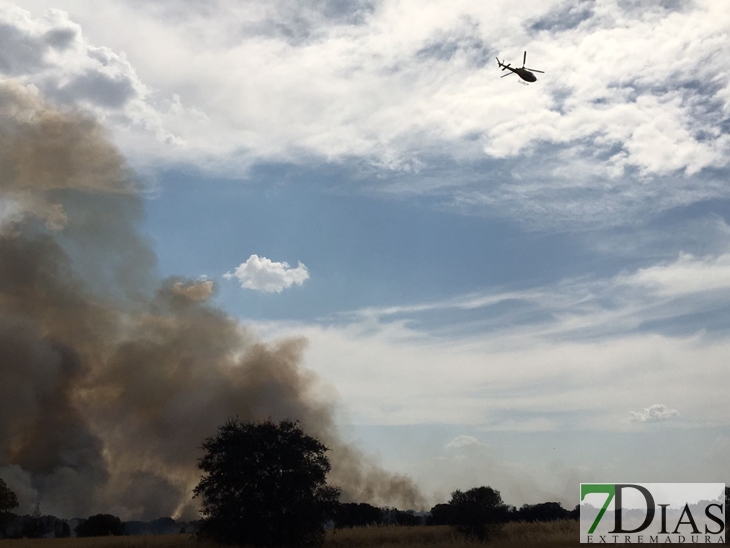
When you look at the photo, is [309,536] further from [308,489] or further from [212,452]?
[212,452]

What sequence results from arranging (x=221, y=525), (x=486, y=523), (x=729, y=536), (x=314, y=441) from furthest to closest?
(x=486, y=523) < (x=314, y=441) < (x=221, y=525) < (x=729, y=536)

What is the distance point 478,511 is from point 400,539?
36.4 ft

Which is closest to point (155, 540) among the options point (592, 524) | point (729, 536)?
point (592, 524)

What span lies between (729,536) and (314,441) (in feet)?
104

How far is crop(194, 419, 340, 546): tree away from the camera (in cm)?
5841

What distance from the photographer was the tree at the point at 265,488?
192 feet

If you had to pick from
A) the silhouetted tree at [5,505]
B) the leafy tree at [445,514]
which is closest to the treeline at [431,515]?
A: the leafy tree at [445,514]

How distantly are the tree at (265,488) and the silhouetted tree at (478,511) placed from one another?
18.7 metres

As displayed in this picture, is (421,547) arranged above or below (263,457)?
below

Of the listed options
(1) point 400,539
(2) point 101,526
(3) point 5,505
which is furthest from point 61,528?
(1) point 400,539

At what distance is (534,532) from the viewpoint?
219 ft

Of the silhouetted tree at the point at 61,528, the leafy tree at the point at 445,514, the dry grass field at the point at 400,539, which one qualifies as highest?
the leafy tree at the point at 445,514

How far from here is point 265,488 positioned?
195 feet

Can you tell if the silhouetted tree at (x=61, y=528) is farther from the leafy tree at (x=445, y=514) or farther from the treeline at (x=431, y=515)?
the leafy tree at (x=445, y=514)
